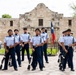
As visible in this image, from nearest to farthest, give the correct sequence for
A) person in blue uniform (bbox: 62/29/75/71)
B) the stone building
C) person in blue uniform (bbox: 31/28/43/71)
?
person in blue uniform (bbox: 62/29/75/71)
person in blue uniform (bbox: 31/28/43/71)
the stone building

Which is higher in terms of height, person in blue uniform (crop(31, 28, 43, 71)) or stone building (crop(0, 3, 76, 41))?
stone building (crop(0, 3, 76, 41))

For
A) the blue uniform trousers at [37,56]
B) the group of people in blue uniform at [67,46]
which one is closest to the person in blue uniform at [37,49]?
the blue uniform trousers at [37,56]

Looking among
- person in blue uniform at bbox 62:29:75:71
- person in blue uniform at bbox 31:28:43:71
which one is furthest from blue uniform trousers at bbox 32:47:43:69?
person in blue uniform at bbox 62:29:75:71

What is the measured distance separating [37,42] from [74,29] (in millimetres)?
44892

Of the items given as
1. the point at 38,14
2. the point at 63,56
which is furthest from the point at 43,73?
the point at 38,14

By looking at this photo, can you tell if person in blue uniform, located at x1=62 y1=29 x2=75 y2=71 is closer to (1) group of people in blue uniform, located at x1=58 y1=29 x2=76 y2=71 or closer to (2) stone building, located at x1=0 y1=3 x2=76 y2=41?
(1) group of people in blue uniform, located at x1=58 y1=29 x2=76 y2=71

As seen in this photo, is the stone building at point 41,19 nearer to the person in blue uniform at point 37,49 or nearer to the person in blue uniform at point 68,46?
the person in blue uniform at point 37,49

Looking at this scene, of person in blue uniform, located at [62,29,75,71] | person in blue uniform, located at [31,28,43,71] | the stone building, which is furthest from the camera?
the stone building

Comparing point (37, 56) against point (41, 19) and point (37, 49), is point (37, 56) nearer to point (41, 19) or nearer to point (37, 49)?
point (37, 49)

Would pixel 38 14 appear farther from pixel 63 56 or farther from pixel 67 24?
pixel 63 56

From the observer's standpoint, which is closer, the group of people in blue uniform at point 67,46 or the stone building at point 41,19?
the group of people in blue uniform at point 67,46

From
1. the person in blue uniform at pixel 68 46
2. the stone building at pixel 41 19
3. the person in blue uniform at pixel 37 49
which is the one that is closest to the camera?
the person in blue uniform at pixel 68 46

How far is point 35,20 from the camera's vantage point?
58.7 m

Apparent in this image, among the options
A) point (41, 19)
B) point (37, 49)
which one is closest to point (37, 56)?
point (37, 49)
